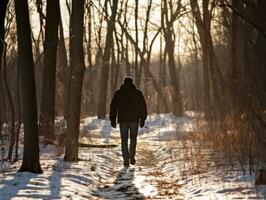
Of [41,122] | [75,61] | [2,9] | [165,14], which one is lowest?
[41,122]

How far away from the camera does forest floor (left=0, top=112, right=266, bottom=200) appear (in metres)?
7.87

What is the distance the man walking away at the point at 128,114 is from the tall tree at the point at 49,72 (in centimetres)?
387

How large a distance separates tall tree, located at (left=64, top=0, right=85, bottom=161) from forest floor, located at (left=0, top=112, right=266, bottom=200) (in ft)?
1.47

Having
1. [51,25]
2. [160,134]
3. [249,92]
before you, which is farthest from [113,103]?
[160,134]

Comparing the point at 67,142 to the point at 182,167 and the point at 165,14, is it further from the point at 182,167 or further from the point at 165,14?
the point at 165,14

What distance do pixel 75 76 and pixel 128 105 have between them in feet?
4.17

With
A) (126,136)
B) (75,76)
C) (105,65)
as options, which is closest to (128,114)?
(126,136)

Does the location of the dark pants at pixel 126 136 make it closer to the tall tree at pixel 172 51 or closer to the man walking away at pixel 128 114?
the man walking away at pixel 128 114

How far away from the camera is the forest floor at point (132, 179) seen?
7867mm

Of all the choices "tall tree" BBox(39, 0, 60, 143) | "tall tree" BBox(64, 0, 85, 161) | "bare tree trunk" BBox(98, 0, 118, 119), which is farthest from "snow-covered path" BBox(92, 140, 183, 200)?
"bare tree trunk" BBox(98, 0, 118, 119)

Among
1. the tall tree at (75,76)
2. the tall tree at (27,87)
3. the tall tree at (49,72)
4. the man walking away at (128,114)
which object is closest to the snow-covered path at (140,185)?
the man walking away at (128,114)

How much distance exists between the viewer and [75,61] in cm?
1112

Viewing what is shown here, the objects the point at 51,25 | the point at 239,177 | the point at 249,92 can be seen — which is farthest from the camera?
the point at 51,25

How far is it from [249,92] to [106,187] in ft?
10.9
